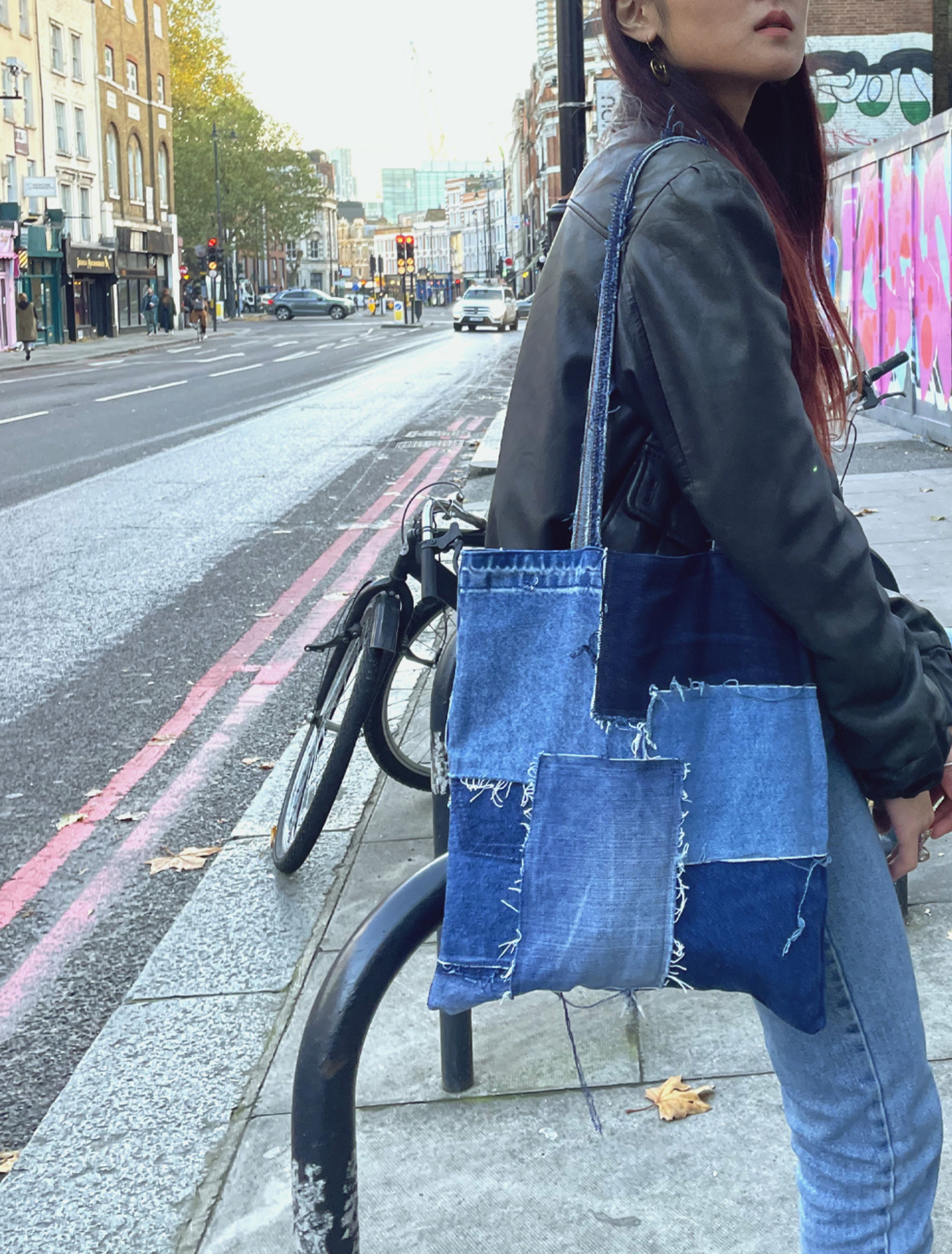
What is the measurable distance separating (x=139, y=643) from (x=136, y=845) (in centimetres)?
250

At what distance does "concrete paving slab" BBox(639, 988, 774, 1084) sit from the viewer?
2738 mm

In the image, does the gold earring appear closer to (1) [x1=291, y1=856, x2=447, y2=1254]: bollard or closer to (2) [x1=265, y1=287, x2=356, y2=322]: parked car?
(1) [x1=291, y1=856, x2=447, y2=1254]: bollard

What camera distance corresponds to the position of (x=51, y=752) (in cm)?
507

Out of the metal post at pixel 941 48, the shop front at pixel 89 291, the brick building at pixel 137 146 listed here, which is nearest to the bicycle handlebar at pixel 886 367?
the metal post at pixel 941 48

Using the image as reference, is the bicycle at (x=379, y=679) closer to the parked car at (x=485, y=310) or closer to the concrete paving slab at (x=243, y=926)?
the concrete paving slab at (x=243, y=926)

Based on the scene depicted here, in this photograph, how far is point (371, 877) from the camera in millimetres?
3723

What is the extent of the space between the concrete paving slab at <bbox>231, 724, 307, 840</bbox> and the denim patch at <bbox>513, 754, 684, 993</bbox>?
289 centimetres

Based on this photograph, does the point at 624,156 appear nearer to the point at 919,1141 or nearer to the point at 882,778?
the point at 882,778

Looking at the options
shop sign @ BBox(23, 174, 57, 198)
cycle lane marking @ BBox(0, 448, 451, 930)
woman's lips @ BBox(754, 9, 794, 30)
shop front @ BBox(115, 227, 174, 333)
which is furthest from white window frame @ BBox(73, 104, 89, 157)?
woman's lips @ BBox(754, 9, 794, 30)

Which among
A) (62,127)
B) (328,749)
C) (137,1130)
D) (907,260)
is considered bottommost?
(137,1130)

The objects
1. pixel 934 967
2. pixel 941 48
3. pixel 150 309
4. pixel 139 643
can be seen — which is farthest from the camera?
pixel 150 309

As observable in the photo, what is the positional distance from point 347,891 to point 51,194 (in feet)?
143

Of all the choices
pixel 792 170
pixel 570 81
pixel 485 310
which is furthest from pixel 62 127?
pixel 792 170

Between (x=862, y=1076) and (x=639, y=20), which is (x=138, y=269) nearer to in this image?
(x=639, y=20)
